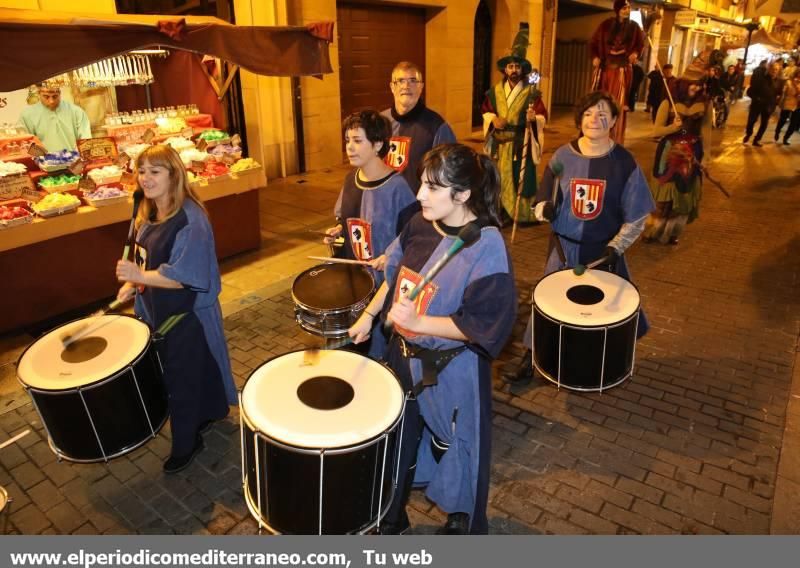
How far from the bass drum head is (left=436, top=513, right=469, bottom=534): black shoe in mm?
1315

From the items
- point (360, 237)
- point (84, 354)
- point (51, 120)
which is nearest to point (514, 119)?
point (360, 237)

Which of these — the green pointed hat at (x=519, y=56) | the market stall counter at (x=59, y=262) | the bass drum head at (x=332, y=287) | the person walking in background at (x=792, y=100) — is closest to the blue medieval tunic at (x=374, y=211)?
the bass drum head at (x=332, y=287)

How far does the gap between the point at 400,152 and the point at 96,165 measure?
3508mm

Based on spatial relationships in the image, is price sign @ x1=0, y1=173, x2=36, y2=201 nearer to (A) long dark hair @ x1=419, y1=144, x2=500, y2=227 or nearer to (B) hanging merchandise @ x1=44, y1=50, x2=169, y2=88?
(B) hanging merchandise @ x1=44, y1=50, x2=169, y2=88

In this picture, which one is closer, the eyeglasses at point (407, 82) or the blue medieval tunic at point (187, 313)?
the blue medieval tunic at point (187, 313)

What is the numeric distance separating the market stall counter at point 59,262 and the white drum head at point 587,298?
4290mm

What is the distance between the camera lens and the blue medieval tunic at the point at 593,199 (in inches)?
157

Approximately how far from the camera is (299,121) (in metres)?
11.5

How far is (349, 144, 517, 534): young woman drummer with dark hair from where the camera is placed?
7.84 feet

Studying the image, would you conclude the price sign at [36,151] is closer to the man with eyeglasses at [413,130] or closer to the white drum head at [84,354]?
the white drum head at [84,354]

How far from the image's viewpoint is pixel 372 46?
13.1 meters

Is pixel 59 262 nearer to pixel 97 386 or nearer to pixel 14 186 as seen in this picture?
pixel 14 186

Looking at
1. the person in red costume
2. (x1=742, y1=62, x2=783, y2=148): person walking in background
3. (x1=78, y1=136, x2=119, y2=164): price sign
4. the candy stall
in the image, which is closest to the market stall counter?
the candy stall

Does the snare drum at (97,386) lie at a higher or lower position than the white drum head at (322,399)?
lower
